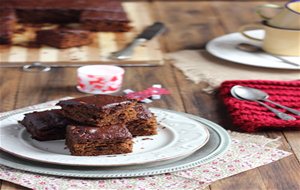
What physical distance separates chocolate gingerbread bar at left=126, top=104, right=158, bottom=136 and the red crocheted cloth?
23 cm

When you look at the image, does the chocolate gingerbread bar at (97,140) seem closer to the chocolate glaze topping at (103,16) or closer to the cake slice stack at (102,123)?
the cake slice stack at (102,123)

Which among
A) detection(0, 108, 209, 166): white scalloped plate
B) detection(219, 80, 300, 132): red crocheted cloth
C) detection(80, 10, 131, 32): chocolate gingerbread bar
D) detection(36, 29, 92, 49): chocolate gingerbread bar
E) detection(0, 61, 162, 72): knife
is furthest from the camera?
detection(80, 10, 131, 32): chocolate gingerbread bar

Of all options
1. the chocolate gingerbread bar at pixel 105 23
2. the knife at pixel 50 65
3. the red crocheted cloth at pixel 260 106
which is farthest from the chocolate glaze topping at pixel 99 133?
the chocolate gingerbread bar at pixel 105 23

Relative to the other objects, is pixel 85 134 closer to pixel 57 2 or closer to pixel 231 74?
pixel 231 74

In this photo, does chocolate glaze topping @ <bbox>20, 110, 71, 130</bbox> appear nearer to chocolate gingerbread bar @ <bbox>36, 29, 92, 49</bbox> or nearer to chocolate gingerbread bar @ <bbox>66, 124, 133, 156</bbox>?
chocolate gingerbread bar @ <bbox>66, 124, 133, 156</bbox>

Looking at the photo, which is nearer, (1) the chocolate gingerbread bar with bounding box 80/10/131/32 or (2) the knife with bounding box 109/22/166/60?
(2) the knife with bounding box 109/22/166/60

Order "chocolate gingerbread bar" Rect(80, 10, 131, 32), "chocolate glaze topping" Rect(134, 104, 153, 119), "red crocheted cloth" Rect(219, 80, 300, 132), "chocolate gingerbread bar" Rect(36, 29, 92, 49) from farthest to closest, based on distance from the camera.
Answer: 1. "chocolate gingerbread bar" Rect(80, 10, 131, 32)
2. "chocolate gingerbread bar" Rect(36, 29, 92, 49)
3. "red crocheted cloth" Rect(219, 80, 300, 132)
4. "chocolate glaze topping" Rect(134, 104, 153, 119)

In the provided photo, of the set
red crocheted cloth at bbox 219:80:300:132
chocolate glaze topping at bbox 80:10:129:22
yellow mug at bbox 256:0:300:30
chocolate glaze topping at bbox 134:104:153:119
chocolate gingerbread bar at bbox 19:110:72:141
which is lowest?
chocolate glaze topping at bbox 80:10:129:22

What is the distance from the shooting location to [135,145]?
4.92 ft

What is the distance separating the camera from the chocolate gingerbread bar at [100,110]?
1458 mm

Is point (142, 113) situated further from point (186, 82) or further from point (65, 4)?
point (65, 4)

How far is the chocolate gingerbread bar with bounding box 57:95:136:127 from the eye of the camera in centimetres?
146

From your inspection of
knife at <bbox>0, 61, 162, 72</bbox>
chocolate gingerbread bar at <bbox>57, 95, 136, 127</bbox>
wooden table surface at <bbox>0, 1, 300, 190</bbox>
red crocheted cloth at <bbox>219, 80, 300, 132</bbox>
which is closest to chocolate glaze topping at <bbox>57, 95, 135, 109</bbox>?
chocolate gingerbread bar at <bbox>57, 95, 136, 127</bbox>

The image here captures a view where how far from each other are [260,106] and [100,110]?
0.45 m
